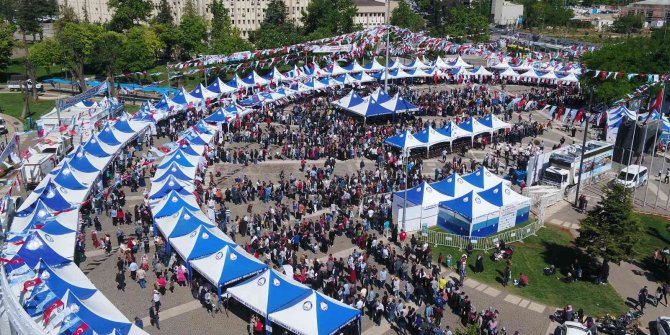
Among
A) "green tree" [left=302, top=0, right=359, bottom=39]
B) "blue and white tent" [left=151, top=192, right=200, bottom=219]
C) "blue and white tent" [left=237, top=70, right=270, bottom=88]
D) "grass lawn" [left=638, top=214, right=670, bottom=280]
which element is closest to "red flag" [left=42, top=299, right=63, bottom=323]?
"blue and white tent" [left=151, top=192, right=200, bottom=219]

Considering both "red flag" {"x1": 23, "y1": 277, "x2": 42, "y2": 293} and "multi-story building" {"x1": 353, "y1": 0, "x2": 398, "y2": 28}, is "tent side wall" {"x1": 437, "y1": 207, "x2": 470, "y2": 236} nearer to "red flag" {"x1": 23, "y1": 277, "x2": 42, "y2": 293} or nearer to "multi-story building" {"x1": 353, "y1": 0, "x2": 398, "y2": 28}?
"red flag" {"x1": 23, "y1": 277, "x2": 42, "y2": 293}

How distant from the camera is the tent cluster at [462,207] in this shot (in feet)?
87.0

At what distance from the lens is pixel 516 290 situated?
2272 cm

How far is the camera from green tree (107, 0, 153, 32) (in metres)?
84.1

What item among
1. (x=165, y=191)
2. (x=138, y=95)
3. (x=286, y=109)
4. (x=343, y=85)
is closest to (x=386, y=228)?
(x=165, y=191)

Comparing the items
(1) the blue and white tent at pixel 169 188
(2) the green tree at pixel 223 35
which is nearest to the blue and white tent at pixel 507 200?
(1) the blue and white tent at pixel 169 188

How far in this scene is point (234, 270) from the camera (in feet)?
69.0

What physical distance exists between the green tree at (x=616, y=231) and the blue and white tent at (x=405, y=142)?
48.4ft

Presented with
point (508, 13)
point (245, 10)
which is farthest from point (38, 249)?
point (508, 13)

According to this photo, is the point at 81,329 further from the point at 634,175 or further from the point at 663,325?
the point at 634,175

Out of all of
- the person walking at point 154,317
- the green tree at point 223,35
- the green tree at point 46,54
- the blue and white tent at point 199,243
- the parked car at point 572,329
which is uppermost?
the green tree at point 223,35

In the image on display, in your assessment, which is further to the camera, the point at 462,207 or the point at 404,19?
the point at 404,19

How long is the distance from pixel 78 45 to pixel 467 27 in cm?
5455

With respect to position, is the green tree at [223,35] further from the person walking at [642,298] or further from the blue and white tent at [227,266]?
the person walking at [642,298]
